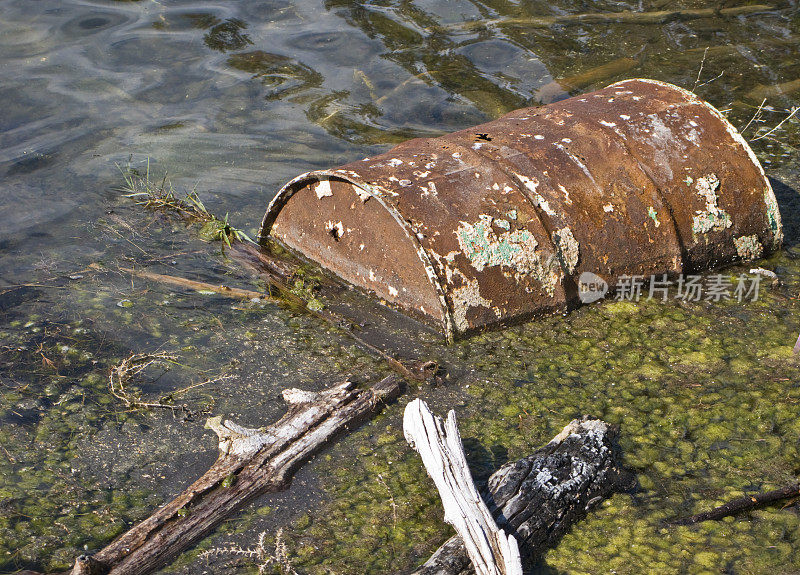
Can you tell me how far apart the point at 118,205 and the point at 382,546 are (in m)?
2.85

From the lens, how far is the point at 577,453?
2482mm

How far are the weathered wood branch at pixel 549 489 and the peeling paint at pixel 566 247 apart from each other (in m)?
0.82

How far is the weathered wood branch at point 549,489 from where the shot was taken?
2201 millimetres

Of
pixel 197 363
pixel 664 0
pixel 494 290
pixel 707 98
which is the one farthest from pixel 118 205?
pixel 664 0

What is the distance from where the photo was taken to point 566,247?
3.21m

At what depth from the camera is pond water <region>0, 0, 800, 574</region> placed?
2383mm

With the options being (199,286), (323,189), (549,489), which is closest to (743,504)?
(549,489)

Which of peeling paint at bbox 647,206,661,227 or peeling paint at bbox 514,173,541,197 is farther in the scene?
peeling paint at bbox 647,206,661,227

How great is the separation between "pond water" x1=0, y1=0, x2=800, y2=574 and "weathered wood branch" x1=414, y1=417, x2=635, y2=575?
2.8 inches

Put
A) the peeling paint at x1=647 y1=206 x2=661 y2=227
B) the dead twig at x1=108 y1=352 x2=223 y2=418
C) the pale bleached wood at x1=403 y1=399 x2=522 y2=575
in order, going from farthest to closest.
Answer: the peeling paint at x1=647 y1=206 x2=661 y2=227, the dead twig at x1=108 y1=352 x2=223 y2=418, the pale bleached wood at x1=403 y1=399 x2=522 y2=575

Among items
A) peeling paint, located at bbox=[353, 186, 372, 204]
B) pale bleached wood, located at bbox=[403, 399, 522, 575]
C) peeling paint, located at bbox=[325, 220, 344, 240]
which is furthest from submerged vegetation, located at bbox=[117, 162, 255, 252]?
pale bleached wood, located at bbox=[403, 399, 522, 575]

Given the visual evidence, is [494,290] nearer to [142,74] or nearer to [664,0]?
[142,74]

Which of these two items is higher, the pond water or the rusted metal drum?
the rusted metal drum

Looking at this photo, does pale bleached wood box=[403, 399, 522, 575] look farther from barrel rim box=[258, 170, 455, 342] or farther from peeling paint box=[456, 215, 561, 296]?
peeling paint box=[456, 215, 561, 296]
